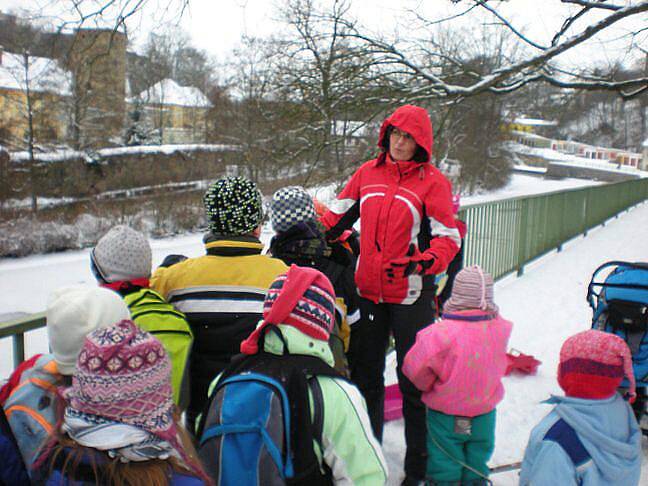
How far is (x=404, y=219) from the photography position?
2732mm

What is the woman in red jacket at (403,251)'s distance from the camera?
272 centimetres

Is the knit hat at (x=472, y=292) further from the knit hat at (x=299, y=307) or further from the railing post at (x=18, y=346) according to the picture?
the railing post at (x=18, y=346)

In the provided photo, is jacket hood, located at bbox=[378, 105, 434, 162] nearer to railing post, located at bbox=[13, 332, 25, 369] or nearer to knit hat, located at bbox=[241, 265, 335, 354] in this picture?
knit hat, located at bbox=[241, 265, 335, 354]

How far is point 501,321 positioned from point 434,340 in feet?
1.23

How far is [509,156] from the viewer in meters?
33.2

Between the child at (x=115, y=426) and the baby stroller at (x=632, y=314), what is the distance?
266 centimetres

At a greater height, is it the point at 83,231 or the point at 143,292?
the point at 143,292

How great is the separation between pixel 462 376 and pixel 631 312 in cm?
125

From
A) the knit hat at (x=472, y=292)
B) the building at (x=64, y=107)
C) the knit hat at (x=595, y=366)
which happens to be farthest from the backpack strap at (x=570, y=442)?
the building at (x=64, y=107)

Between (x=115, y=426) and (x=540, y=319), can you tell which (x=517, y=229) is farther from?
(x=115, y=426)

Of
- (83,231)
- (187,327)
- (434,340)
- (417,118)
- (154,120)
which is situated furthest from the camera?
(154,120)

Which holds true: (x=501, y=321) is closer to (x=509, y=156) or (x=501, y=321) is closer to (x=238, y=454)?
(x=238, y=454)

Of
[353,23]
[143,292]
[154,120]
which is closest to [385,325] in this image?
[143,292]

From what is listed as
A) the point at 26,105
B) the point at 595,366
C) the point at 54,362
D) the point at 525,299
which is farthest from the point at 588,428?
the point at 26,105
